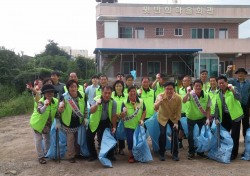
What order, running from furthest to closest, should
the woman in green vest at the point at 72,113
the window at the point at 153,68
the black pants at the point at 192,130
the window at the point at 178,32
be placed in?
the window at the point at 178,32 → the window at the point at 153,68 → the black pants at the point at 192,130 → the woman in green vest at the point at 72,113

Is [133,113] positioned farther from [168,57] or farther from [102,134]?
[168,57]

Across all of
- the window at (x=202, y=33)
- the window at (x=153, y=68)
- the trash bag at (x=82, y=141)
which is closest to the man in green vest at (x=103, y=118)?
the trash bag at (x=82, y=141)

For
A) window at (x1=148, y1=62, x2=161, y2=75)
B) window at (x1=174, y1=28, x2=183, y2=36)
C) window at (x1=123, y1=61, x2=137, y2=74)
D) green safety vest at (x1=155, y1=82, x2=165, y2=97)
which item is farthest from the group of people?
window at (x1=174, y1=28, x2=183, y2=36)

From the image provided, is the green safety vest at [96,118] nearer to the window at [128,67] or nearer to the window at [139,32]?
the window at [128,67]

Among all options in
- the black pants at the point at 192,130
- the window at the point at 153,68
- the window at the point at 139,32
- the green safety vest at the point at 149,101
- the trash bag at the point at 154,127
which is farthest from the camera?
the window at the point at 139,32

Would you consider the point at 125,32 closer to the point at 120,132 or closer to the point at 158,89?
the point at 158,89

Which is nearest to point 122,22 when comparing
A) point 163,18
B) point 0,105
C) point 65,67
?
point 163,18

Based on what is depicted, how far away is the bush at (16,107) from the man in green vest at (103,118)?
8.96m

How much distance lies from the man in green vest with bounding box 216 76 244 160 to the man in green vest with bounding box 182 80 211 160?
10.4 inches

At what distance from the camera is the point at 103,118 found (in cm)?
543

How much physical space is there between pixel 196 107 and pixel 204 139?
24.8 inches

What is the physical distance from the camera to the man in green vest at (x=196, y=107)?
18.2 ft

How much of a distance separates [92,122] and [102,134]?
31 cm

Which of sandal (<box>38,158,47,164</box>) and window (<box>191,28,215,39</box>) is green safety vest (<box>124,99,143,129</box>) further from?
window (<box>191,28,215,39</box>)
